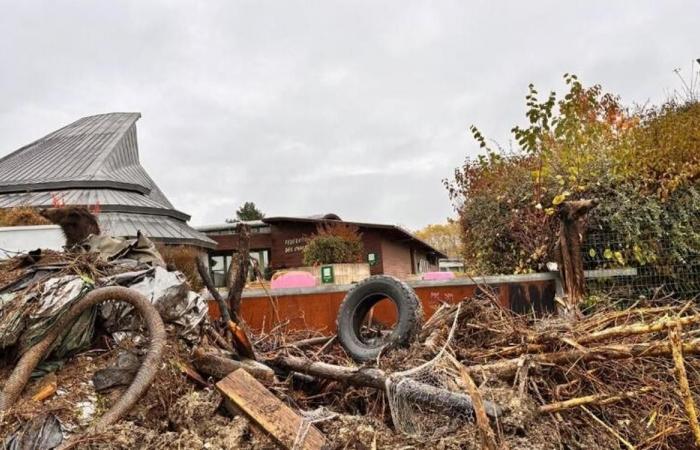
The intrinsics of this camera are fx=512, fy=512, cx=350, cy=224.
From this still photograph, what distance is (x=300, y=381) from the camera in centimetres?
415

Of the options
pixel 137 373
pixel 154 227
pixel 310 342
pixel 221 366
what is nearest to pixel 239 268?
pixel 310 342

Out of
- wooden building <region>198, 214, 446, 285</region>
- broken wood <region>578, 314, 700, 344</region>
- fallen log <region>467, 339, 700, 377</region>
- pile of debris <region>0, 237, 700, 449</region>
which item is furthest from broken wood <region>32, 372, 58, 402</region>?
wooden building <region>198, 214, 446, 285</region>

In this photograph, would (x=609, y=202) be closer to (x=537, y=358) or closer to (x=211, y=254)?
(x=537, y=358)

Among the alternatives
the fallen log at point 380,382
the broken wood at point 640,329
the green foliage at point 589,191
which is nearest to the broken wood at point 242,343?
the fallen log at point 380,382

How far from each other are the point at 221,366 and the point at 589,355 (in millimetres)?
2558

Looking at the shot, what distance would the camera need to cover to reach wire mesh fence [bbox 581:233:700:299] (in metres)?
5.89

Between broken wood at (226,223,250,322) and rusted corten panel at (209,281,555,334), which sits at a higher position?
broken wood at (226,223,250,322)

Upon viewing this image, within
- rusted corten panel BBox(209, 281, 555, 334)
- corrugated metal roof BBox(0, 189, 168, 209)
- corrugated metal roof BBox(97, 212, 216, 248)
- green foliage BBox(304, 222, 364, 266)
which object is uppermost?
corrugated metal roof BBox(0, 189, 168, 209)

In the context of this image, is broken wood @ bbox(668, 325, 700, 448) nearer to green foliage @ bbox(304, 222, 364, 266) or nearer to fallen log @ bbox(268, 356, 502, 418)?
fallen log @ bbox(268, 356, 502, 418)

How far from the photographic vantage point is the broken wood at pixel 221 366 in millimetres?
3752

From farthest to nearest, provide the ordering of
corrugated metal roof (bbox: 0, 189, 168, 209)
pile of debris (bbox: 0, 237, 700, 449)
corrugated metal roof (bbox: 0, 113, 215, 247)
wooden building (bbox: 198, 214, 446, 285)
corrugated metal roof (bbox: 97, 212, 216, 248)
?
wooden building (bbox: 198, 214, 446, 285), corrugated metal roof (bbox: 0, 113, 215, 247), corrugated metal roof (bbox: 0, 189, 168, 209), corrugated metal roof (bbox: 97, 212, 216, 248), pile of debris (bbox: 0, 237, 700, 449)

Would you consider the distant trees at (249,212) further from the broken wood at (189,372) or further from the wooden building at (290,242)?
the broken wood at (189,372)

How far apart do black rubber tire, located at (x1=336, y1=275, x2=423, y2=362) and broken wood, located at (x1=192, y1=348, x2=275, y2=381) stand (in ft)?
3.38

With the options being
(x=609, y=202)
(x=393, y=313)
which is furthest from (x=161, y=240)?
(x=609, y=202)
